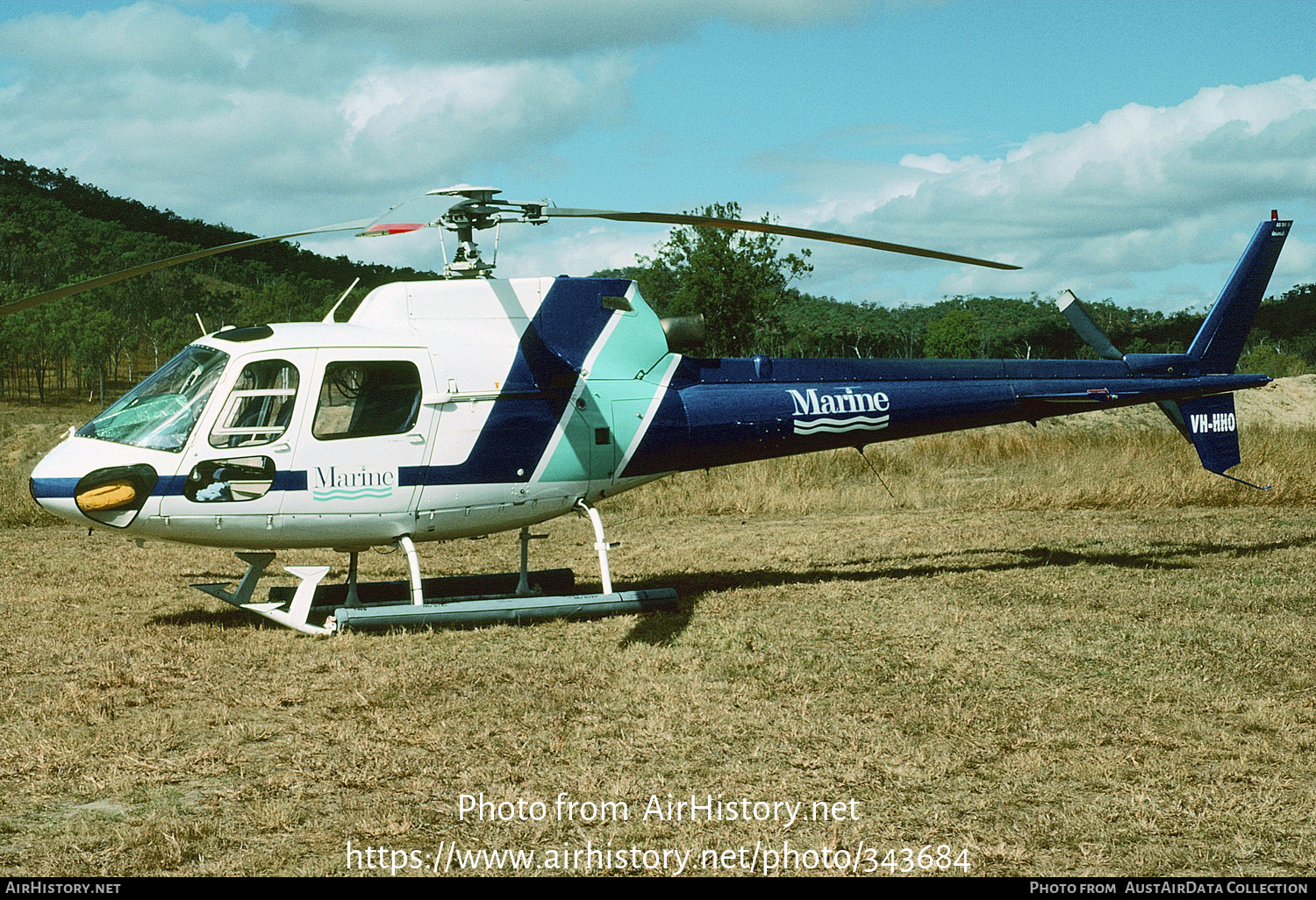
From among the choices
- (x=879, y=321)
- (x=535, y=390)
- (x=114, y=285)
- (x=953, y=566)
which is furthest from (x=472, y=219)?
(x=879, y=321)

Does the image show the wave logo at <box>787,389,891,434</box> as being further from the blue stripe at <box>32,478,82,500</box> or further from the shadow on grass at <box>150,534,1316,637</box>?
the blue stripe at <box>32,478,82,500</box>

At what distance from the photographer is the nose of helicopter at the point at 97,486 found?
8.06 m

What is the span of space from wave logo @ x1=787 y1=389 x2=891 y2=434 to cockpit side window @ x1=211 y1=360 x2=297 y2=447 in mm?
4672

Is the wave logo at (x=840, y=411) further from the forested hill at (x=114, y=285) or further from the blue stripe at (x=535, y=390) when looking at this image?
the forested hill at (x=114, y=285)

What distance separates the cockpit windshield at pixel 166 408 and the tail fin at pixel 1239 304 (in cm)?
1037

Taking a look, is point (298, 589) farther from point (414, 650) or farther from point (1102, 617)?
point (1102, 617)

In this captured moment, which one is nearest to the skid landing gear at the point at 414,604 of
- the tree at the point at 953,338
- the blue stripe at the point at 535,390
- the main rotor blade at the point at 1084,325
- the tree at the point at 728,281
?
the blue stripe at the point at 535,390

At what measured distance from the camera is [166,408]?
8297 mm

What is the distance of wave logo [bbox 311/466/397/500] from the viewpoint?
8492 mm

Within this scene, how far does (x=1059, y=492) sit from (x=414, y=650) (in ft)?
37.4

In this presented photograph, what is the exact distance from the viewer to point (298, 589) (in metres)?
8.83

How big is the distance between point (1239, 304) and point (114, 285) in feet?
343

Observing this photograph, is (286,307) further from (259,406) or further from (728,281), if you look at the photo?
(259,406)

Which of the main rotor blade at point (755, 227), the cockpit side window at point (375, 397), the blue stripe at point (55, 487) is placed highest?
the main rotor blade at point (755, 227)
